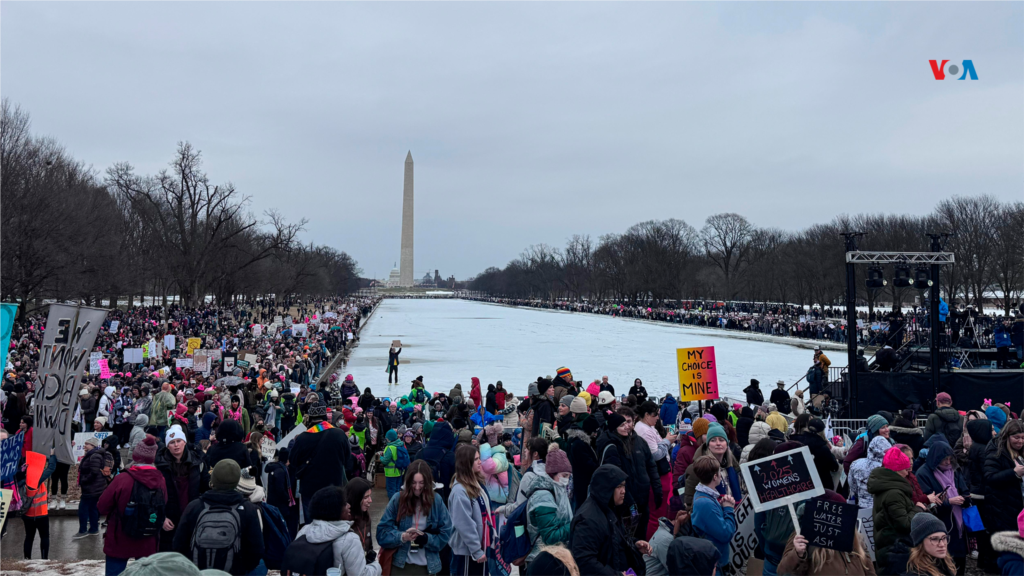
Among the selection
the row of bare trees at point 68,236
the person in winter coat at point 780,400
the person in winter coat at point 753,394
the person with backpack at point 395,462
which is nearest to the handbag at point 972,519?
the person with backpack at point 395,462

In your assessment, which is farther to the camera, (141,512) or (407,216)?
(407,216)

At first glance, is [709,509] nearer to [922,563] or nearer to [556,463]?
[556,463]

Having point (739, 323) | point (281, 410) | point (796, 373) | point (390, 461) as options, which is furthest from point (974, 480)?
point (739, 323)

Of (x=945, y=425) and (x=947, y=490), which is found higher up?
(x=945, y=425)

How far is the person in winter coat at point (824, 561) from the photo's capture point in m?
4.17

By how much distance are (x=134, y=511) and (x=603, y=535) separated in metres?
3.60

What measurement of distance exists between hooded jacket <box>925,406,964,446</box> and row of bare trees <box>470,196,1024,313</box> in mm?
22132

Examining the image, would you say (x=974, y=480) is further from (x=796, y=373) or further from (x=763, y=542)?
(x=796, y=373)

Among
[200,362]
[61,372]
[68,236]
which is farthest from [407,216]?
[61,372]

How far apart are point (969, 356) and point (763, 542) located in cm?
1625

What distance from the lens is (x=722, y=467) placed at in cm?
604

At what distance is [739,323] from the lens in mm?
57844

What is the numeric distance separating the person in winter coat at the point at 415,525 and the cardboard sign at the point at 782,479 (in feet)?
6.93

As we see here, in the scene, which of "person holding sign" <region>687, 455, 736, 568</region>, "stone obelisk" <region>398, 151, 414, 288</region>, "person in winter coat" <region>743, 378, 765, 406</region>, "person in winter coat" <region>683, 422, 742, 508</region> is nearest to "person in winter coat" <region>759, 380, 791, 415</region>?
"person in winter coat" <region>743, 378, 765, 406</region>
